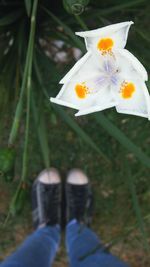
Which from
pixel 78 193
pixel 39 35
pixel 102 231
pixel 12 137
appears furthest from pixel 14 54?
pixel 102 231

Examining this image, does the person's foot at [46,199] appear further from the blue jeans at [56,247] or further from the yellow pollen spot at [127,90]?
the yellow pollen spot at [127,90]

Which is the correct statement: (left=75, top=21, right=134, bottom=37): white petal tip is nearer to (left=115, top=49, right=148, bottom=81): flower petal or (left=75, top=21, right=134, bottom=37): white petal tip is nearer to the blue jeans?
(left=115, top=49, right=148, bottom=81): flower petal

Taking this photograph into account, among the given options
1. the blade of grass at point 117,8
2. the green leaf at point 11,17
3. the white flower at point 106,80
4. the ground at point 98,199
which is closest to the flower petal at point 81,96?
the white flower at point 106,80

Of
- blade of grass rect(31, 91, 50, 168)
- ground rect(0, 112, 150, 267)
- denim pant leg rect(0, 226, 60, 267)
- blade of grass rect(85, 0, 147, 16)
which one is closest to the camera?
blade of grass rect(85, 0, 147, 16)

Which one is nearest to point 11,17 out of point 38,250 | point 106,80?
point 106,80

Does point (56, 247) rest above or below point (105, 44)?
below

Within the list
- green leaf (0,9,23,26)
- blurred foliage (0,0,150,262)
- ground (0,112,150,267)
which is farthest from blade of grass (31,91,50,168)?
ground (0,112,150,267)

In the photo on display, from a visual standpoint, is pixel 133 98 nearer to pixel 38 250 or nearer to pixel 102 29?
pixel 102 29
